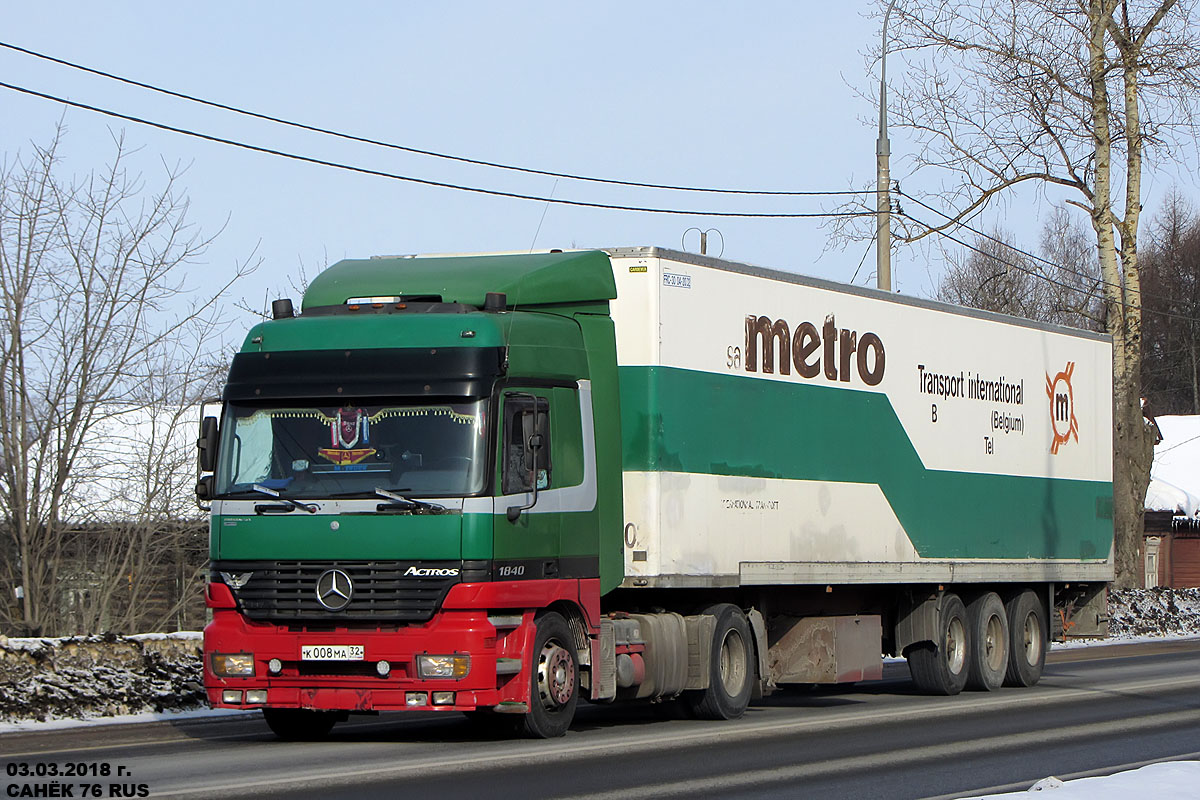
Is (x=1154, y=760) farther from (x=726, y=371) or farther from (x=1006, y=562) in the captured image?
(x=1006, y=562)

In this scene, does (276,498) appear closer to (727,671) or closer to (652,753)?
(652,753)

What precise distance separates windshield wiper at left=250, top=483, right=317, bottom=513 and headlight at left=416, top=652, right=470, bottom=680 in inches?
53.7

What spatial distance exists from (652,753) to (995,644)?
8834 mm

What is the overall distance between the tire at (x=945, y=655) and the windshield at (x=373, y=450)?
8.21m

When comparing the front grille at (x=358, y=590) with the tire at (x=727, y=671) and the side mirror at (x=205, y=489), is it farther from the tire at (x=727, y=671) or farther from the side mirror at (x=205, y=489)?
the tire at (x=727, y=671)

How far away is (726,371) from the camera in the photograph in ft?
51.0

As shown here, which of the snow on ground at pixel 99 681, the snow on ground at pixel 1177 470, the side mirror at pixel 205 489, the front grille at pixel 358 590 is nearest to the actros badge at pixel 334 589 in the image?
the front grille at pixel 358 590

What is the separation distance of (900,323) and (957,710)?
13.6 feet

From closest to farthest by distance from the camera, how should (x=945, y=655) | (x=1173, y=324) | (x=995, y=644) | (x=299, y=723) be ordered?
(x=299, y=723) → (x=945, y=655) → (x=995, y=644) → (x=1173, y=324)

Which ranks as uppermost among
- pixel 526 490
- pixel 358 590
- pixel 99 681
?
pixel 526 490

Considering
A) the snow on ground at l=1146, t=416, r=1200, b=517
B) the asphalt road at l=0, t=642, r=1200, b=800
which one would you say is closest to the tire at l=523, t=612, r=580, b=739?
the asphalt road at l=0, t=642, r=1200, b=800

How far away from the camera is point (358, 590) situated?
12.6 m

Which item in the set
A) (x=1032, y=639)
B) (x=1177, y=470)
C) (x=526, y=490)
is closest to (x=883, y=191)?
(x=1032, y=639)

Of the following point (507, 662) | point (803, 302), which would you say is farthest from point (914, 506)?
point (507, 662)
